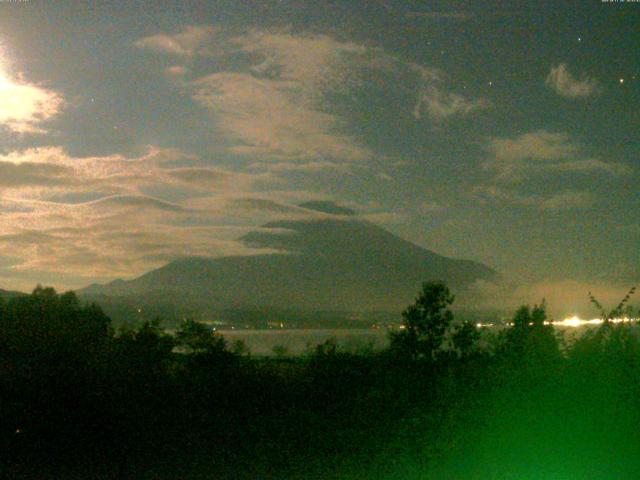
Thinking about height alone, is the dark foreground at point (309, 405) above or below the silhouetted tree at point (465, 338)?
below

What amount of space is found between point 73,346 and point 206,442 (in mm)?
3878

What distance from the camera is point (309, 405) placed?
21.7 meters

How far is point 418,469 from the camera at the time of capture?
13.0 metres

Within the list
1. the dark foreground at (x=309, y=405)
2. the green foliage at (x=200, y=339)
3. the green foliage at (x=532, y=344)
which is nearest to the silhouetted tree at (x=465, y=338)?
the dark foreground at (x=309, y=405)

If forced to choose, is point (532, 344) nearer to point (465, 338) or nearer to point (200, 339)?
point (465, 338)

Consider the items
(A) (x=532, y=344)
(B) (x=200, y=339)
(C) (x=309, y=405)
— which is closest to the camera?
(A) (x=532, y=344)

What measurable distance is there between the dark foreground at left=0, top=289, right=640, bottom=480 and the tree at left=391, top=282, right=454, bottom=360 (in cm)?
9

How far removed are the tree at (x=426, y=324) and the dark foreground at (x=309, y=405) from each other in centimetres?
9

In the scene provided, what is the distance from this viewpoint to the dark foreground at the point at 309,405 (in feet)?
42.1

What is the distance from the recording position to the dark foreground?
1283 centimetres

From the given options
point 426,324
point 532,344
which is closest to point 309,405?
point 426,324

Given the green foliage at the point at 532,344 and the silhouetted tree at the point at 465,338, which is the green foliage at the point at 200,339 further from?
the green foliage at the point at 532,344

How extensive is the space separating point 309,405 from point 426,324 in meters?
4.45

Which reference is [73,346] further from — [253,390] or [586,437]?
[586,437]
